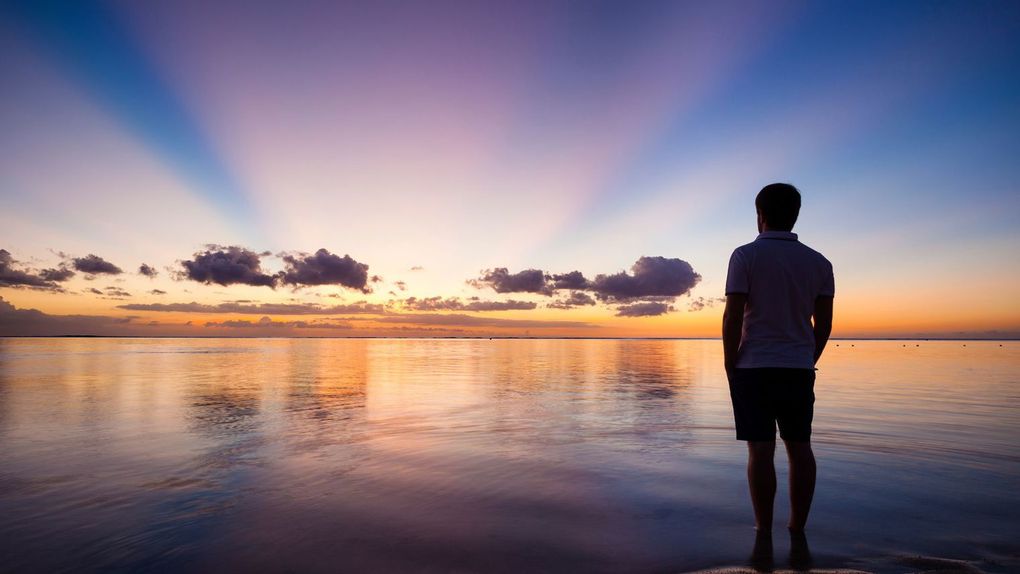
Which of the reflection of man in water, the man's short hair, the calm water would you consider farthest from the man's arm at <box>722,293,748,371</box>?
the calm water

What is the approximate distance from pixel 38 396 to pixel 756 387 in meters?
21.2

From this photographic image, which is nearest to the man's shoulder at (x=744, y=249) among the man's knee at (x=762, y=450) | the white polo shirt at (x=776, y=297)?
the white polo shirt at (x=776, y=297)

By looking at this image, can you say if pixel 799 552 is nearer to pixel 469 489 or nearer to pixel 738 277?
pixel 738 277

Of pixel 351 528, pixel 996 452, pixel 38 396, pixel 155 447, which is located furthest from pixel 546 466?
pixel 38 396

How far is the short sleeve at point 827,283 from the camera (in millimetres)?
4297

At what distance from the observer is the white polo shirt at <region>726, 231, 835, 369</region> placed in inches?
162

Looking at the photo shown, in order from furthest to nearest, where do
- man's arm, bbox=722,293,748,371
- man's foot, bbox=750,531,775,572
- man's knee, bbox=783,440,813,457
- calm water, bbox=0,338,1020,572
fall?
calm water, bbox=0,338,1020,572
man's knee, bbox=783,440,813,457
man's arm, bbox=722,293,748,371
man's foot, bbox=750,531,775,572

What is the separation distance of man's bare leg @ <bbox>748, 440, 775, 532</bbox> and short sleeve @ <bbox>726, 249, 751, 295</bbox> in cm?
127

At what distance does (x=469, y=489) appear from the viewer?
6.34 m

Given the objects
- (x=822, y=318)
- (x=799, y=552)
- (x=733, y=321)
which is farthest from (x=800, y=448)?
(x=733, y=321)

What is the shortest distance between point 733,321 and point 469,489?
3.94 m

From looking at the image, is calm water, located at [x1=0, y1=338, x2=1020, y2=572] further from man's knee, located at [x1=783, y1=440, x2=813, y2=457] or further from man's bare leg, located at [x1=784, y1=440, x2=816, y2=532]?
man's knee, located at [x1=783, y1=440, x2=813, y2=457]

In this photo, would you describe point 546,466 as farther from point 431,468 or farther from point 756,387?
point 756,387

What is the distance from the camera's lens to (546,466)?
757cm
